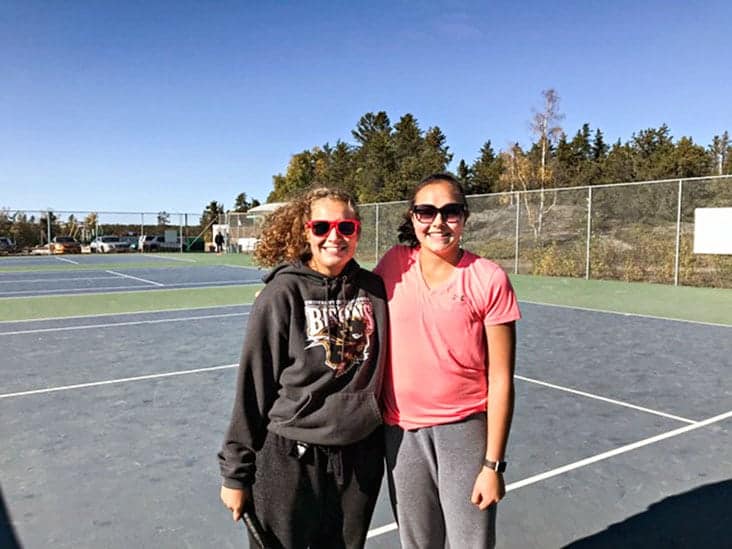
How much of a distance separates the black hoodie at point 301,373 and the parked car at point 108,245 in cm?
4147

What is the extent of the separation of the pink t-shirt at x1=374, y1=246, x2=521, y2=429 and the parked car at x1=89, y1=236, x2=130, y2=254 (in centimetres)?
4159

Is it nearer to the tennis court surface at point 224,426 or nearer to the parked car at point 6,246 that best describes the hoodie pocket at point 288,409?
the tennis court surface at point 224,426

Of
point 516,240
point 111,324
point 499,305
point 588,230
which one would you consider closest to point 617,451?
point 499,305

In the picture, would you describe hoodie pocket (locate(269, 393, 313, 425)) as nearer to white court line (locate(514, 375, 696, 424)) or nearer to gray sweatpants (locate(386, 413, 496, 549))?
gray sweatpants (locate(386, 413, 496, 549))

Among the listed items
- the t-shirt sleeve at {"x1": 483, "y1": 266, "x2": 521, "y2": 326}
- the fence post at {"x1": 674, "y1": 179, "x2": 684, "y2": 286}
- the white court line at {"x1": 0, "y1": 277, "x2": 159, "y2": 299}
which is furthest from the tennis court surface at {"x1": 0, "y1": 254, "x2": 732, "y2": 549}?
the fence post at {"x1": 674, "y1": 179, "x2": 684, "y2": 286}

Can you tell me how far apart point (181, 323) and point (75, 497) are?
6.33 m

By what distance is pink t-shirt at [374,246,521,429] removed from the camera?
1846 millimetres

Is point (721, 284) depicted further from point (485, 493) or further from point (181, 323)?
point (485, 493)

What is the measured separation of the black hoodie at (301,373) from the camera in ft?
6.05

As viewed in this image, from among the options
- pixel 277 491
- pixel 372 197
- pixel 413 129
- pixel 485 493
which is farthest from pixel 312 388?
pixel 413 129

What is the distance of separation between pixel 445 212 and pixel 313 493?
1.01 metres

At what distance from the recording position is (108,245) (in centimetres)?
4031

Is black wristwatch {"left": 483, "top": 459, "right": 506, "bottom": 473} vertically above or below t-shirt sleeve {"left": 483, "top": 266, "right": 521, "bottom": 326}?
below

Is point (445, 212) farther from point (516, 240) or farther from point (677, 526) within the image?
point (516, 240)
